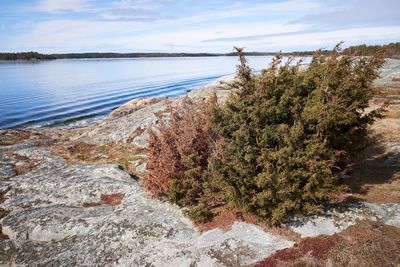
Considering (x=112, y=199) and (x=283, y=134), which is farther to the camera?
(x=112, y=199)

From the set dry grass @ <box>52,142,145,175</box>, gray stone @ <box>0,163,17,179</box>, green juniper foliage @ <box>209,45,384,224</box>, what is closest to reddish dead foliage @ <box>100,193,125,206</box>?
dry grass @ <box>52,142,145,175</box>

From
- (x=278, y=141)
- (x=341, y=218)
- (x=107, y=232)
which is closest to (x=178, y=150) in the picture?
(x=107, y=232)

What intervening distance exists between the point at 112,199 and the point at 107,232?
17.2ft

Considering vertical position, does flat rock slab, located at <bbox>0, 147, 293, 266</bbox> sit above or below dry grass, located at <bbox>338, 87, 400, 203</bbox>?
below

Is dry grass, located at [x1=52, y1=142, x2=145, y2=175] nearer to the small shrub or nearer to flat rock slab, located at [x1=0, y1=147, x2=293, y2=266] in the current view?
flat rock slab, located at [x1=0, y1=147, x2=293, y2=266]

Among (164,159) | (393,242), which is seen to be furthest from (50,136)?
(393,242)

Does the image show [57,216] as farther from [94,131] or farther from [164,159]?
[94,131]

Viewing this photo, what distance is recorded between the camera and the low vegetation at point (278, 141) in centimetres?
1673

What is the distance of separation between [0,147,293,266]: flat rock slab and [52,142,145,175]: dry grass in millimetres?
6615

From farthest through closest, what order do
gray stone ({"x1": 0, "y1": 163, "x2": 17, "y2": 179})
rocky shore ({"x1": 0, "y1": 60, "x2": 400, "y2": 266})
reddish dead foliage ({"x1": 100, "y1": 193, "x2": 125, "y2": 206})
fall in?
gray stone ({"x1": 0, "y1": 163, "x2": 17, "y2": 179}) < reddish dead foliage ({"x1": 100, "y1": 193, "x2": 125, "y2": 206}) < rocky shore ({"x1": 0, "y1": 60, "x2": 400, "y2": 266})

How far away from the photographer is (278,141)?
57.7ft

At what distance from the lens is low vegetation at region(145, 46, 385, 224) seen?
54.9 feet

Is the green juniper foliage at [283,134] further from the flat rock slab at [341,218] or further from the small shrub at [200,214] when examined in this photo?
the small shrub at [200,214]

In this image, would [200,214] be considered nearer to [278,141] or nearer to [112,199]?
[278,141]
